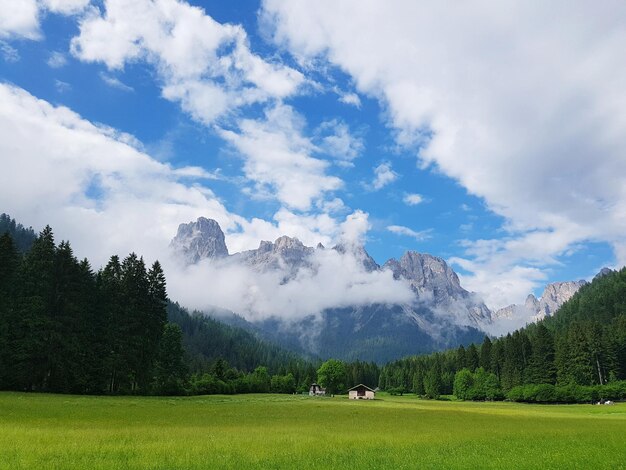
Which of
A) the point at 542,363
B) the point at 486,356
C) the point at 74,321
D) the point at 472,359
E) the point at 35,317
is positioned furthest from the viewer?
the point at 472,359

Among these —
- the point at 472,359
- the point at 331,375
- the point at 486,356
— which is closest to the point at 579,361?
the point at 486,356

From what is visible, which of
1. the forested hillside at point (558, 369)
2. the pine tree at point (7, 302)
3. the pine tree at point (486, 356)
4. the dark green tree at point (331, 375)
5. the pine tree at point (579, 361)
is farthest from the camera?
the dark green tree at point (331, 375)

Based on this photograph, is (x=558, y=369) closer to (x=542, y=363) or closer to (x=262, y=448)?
(x=542, y=363)

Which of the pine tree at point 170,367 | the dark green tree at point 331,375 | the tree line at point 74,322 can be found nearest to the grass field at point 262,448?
the tree line at point 74,322

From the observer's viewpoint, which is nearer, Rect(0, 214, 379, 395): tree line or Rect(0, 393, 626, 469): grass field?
Rect(0, 393, 626, 469): grass field

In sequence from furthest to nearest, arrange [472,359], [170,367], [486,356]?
[472,359], [486,356], [170,367]

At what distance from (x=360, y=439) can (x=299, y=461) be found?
11234mm

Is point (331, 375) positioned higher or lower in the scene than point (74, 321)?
lower

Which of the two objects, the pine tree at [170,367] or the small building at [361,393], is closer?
the pine tree at [170,367]

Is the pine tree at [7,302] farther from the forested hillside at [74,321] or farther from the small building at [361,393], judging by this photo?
the small building at [361,393]

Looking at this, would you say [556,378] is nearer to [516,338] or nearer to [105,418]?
[516,338]

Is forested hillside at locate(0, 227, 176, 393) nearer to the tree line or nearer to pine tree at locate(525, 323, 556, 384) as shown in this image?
the tree line

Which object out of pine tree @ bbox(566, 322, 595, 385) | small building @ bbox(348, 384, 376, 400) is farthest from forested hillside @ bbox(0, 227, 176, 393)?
pine tree @ bbox(566, 322, 595, 385)

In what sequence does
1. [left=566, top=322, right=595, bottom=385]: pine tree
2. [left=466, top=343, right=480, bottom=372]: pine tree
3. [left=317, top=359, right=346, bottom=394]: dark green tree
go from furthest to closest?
[left=466, top=343, right=480, bottom=372]: pine tree → [left=317, top=359, right=346, bottom=394]: dark green tree → [left=566, top=322, right=595, bottom=385]: pine tree
